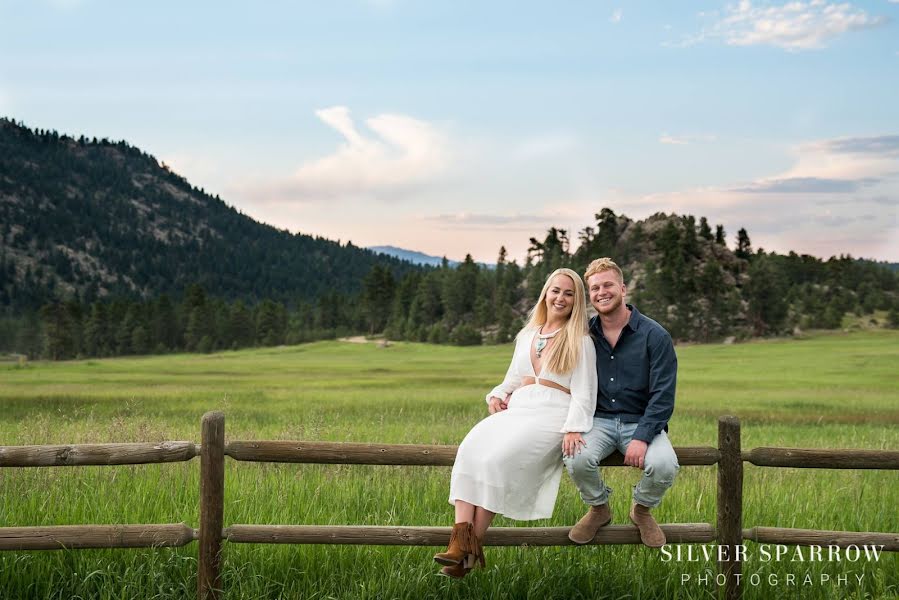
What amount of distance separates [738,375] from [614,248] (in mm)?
92807

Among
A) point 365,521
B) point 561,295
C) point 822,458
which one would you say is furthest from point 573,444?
point 365,521

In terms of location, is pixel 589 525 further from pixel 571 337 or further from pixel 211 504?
pixel 211 504

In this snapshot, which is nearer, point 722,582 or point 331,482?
point 722,582

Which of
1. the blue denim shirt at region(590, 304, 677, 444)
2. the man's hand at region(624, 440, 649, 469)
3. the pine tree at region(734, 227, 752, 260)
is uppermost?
the pine tree at region(734, 227, 752, 260)

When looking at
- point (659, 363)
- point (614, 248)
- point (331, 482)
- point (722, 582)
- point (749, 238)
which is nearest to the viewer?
point (659, 363)

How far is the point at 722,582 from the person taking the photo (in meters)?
6.41

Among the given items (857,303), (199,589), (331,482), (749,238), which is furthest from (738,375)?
(749,238)

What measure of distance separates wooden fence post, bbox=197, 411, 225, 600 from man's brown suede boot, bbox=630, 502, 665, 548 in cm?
316

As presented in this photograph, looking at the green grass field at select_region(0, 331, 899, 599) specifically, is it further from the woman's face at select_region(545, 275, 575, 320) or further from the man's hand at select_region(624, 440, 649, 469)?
the woman's face at select_region(545, 275, 575, 320)

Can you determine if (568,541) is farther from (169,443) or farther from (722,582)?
(169,443)

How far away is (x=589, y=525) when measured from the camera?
605 cm

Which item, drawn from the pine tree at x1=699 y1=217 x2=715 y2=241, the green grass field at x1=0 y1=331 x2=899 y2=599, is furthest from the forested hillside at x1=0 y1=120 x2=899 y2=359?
the green grass field at x1=0 y1=331 x2=899 y2=599

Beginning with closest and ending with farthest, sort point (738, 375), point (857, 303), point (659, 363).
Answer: point (659, 363)
point (738, 375)
point (857, 303)

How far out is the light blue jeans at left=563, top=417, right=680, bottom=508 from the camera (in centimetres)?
572
